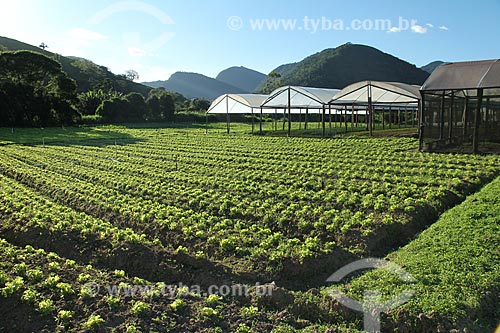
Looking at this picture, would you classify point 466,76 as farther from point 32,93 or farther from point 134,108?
point 134,108

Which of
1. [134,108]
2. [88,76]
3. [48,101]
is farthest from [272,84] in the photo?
[48,101]

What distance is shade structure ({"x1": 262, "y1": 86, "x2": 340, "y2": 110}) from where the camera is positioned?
29.5 m

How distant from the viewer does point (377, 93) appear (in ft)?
94.9

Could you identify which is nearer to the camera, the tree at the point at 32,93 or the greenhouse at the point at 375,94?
the greenhouse at the point at 375,94

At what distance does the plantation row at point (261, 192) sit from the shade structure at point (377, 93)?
669 cm

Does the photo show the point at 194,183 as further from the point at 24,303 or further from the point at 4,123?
the point at 4,123

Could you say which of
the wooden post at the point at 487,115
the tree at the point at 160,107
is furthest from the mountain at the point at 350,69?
the wooden post at the point at 487,115

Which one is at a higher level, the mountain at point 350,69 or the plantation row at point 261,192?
the mountain at point 350,69

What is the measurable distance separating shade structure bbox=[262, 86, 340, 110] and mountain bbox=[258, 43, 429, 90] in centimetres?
6390

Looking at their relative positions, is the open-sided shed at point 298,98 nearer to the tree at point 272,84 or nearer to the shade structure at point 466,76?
the shade structure at point 466,76

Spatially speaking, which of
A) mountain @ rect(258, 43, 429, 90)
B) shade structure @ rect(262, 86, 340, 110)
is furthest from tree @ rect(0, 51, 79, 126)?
mountain @ rect(258, 43, 429, 90)

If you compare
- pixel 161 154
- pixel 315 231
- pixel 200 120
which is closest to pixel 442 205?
pixel 315 231

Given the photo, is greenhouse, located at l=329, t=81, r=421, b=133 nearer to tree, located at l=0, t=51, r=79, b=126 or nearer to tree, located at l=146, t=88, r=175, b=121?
tree, located at l=0, t=51, r=79, b=126

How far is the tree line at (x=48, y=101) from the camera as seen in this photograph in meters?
44.3
